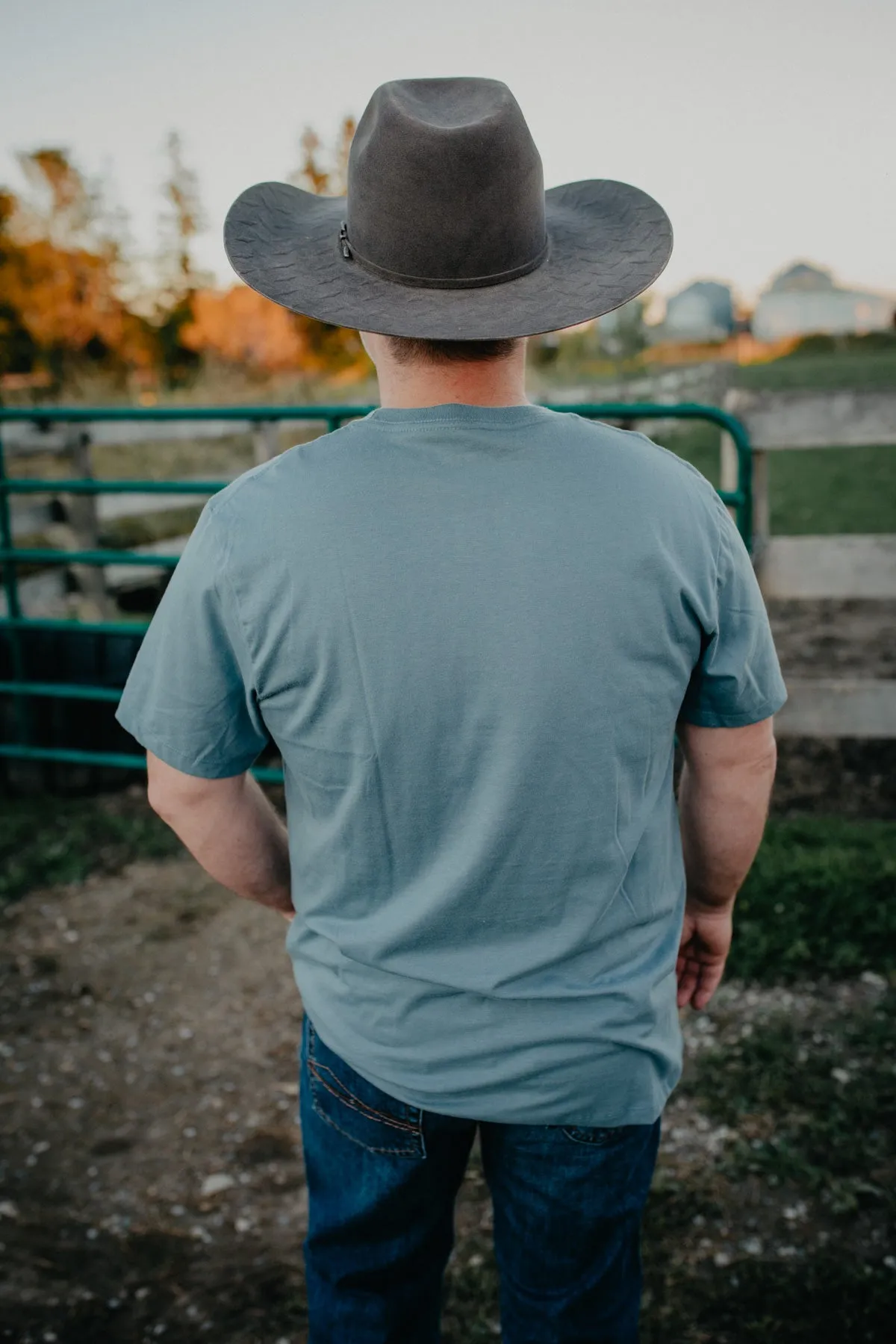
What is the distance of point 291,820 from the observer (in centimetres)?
140

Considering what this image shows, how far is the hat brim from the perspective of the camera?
1151 mm

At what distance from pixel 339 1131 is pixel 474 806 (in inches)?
20.2

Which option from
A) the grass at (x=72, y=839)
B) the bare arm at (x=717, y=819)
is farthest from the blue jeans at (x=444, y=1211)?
the grass at (x=72, y=839)

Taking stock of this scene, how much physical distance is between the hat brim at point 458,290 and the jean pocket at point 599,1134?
0.94m

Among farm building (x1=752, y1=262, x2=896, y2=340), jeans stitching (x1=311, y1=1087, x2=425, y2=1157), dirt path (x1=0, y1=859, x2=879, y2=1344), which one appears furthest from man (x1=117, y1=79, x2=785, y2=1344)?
farm building (x1=752, y1=262, x2=896, y2=340)

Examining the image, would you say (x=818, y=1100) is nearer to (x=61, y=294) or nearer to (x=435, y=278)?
(x=435, y=278)

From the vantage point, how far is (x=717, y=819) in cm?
149

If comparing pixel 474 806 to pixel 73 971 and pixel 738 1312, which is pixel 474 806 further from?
pixel 73 971

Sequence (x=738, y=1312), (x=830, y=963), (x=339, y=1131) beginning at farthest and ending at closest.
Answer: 1. (x=830, y=963)
2. (x=738, y=1312)
3. (x=339, y=1131)

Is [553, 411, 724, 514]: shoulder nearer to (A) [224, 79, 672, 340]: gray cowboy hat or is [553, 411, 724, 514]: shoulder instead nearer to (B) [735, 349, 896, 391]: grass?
(A) [224, 79, 672, 340]: gray cowboy hat

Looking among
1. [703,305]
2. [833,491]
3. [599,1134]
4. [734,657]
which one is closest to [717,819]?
[734,657]

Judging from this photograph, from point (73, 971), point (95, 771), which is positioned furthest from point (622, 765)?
point (95, 771)

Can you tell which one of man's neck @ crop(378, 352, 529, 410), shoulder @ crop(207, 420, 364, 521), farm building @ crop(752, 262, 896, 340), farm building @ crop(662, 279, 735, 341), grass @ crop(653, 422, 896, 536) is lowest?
farm building @ crop(752, 262, 896, 340)

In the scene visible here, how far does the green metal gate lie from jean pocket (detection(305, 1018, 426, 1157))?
2.24 m
